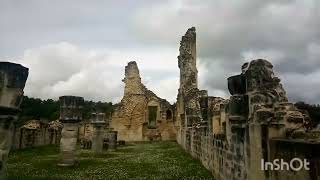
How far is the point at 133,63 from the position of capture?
127ft

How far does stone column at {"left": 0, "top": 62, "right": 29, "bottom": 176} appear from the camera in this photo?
4297 millimetres

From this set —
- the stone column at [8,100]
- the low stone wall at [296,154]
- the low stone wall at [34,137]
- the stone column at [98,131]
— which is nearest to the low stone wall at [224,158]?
the low stone wall at [296,154]

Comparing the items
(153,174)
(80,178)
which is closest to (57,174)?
(80,178)

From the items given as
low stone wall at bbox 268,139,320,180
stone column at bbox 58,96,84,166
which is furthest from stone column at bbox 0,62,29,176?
stone column at bbox 58,96,84,166

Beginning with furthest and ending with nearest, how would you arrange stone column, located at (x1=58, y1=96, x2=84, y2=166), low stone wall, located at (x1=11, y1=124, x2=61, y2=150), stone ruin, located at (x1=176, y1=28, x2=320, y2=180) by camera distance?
1. low stone wall, located at (x1=11, y1=124, x2=61, y2=150)
2. stone column, located at (x1=58, y1=96, x2=84, y2=166)
3. stone ruin, located at (x1=176, y1=28, x2=320, y2=180)

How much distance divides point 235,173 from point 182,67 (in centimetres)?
2546

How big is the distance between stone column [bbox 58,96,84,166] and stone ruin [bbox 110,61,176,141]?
22875 millimetres

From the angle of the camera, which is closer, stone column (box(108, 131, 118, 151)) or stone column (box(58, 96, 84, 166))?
stone column (box(58, 96, 84, 166))

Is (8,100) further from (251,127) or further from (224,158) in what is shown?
(224,158)

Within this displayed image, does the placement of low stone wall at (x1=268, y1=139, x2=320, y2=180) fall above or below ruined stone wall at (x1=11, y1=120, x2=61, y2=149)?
below

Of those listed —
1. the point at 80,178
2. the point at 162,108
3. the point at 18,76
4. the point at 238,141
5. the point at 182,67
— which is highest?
the point at 182,67

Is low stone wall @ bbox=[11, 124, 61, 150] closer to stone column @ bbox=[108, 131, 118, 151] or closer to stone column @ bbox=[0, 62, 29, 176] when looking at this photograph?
stone column @ bbox=[108, 131, 118, 151]

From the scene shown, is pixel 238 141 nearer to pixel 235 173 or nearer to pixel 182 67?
pixel 235 173

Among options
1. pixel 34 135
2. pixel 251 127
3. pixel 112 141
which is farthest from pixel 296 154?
pixel 34 135
